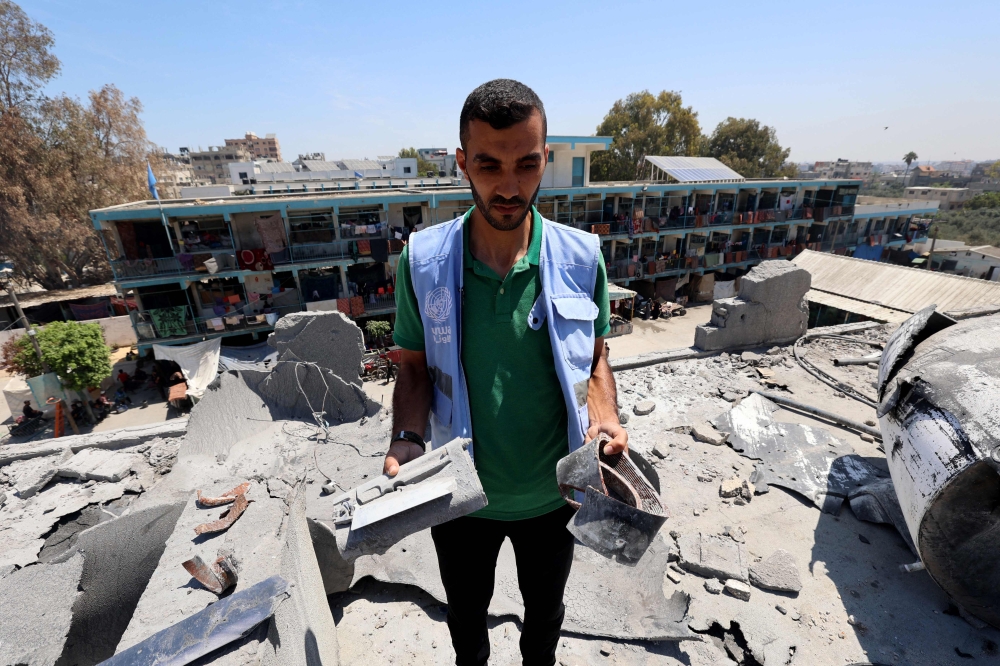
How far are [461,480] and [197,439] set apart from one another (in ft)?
17.7

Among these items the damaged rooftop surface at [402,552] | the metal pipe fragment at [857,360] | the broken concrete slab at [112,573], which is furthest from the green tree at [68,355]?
the metal pipe fragment at [857,360]

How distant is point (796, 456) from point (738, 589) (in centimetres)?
264

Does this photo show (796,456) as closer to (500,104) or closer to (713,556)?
(713,556)

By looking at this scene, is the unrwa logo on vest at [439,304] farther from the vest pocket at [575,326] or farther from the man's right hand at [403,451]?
the man's right hand at [403,451]

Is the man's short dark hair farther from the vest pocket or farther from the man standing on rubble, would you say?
the vest pocket

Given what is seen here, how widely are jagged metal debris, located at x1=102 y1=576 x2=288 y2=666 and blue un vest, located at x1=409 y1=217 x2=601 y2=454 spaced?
155 centimetres

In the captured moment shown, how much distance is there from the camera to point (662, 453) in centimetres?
599

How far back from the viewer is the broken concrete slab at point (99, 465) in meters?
5.59

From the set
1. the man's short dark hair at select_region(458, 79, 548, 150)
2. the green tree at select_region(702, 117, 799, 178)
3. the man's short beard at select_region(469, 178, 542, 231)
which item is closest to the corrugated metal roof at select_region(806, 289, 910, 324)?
the man's short beard at select_region(469, 178, 542, 231)

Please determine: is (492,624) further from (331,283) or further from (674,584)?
(331,283)

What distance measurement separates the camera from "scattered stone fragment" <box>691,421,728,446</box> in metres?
6.22

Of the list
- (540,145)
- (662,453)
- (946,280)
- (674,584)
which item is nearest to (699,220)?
(946,280)

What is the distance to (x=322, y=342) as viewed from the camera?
7406 millimetres

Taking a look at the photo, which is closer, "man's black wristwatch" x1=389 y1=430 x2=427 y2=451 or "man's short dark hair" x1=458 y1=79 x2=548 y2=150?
"man's short dark hair" x1=458 y1=79 x2=548 y2=150
